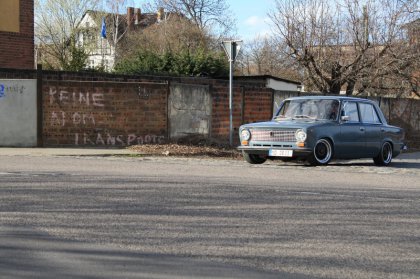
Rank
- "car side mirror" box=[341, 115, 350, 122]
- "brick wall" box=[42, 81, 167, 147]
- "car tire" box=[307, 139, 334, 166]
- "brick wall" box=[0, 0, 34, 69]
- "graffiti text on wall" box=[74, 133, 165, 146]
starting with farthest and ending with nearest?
"brick wall" box=[0, 0, 34, 69] < "graffiti text on wall" box=[74, 133, 165, 146] < "brick wall" box=[42, 81, 167, 147] < "car side mirror" box=[341, 115, 350, 122] < "car tire" box=[307, 139, 334, 166]

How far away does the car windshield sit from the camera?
14.2 meters

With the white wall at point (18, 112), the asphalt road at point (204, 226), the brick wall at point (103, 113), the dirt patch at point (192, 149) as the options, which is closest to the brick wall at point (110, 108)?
the brick wall at point (103, 113)

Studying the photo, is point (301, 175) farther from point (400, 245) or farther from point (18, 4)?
point (18, 4)

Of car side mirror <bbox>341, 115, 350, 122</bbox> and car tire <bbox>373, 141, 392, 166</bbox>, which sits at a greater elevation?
car side mirror <bbox>341, 115, 350, 122</bbox>

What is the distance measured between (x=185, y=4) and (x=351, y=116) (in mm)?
43216

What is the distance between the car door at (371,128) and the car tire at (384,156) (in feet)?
0.72

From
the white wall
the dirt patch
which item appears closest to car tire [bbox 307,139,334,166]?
the dirt patch

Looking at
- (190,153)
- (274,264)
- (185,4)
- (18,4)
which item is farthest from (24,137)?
(185,4)

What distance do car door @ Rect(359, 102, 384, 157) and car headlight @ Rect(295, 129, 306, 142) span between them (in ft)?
7.50

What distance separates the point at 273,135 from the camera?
13.6m

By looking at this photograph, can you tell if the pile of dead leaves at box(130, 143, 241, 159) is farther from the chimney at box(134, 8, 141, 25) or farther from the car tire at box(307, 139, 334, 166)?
the chimney at box(134, 8, 141, 25)

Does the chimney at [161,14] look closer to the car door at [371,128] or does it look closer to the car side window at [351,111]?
the car door at [371,128]

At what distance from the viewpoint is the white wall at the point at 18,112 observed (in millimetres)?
17578

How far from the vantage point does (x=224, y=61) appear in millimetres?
30953
